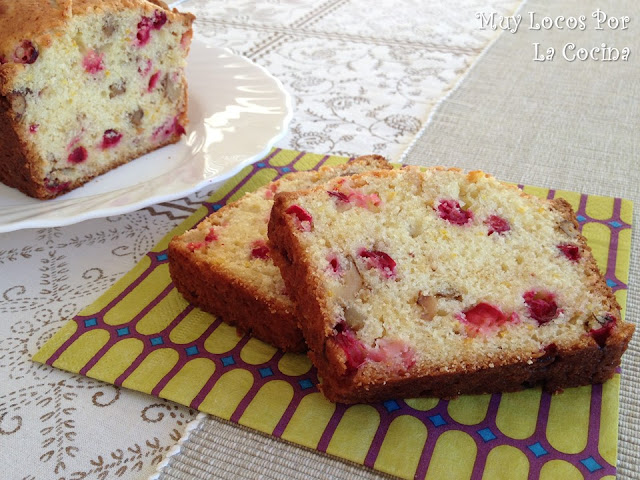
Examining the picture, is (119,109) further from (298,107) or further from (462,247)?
(462,247)

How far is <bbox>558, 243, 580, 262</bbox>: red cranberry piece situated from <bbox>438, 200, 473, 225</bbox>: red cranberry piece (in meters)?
0.24

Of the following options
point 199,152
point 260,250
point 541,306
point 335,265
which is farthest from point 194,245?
point 541,306

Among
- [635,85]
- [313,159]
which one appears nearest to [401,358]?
[313,159]

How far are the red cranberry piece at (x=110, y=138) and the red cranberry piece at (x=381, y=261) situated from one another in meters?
1.05

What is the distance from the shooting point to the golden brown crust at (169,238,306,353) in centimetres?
Answer: 145

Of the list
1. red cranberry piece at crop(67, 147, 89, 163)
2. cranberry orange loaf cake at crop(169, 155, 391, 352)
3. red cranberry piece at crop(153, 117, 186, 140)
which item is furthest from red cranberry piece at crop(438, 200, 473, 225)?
red cranberry piece at crop(67, 147, 89, 163)

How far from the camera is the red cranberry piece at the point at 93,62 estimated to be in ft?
6.19

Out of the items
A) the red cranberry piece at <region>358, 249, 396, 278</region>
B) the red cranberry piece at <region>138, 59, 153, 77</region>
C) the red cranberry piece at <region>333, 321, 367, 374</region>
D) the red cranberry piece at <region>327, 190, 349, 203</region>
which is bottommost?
the red cranberry piece at <region>333, 321, 367, 374</region>

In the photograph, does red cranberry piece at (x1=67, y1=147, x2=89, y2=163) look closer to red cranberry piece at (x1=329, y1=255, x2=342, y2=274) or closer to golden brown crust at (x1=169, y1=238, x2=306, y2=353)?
golden brown crust at (x1=169, y1=238, x2=306, y2=353)

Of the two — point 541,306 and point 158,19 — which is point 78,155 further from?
point 541,306

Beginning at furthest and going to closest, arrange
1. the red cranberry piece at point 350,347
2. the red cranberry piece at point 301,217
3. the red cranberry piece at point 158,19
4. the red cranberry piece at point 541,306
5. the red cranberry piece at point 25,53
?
the red cranberry piece at point 158,19
the red cranberry piece at point 25,53
the red cranberry piece at point 301,217
the red cranberry piece at point 541,306
the red cranberry piece at point 350,347

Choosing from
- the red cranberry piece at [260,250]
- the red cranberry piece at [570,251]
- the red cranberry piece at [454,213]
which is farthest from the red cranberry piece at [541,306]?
the red cranberry piece at [260,250]

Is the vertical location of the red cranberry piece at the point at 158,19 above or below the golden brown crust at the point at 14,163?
above

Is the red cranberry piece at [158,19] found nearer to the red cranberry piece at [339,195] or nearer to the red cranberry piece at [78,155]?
the red cranberry piece at [78,155]
